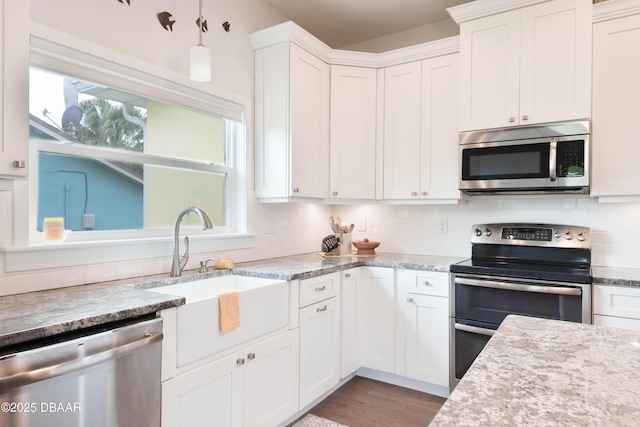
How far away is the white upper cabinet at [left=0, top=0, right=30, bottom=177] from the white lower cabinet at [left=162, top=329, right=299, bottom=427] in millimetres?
984

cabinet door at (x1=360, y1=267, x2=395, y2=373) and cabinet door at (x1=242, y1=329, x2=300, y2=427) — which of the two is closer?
cabinet door at (x1=242, y1=329, x2=300, y2=427)

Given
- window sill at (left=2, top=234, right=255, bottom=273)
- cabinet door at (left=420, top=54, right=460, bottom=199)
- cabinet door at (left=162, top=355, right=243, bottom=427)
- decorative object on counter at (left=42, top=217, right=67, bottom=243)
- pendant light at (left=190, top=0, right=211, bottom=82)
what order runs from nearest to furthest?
cabinet door at (left=162, top=355, right=243, bottom=427), window sill at (left=2, top=234, right=255, bottom=273), decorative object on counter at (left=42, top=217, right=67, bottom=243), pendant light at (left=190, top=0, right=211, bottom=82), cabinet door at (left=420, top=54, right=460, bottom=199)

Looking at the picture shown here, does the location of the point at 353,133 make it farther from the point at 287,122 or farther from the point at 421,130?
the point at 287,122

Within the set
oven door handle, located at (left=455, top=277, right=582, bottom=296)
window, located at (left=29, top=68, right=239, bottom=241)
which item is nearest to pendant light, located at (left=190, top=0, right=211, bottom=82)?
window, located at (left=29, top=68, right=239, bottom=241)

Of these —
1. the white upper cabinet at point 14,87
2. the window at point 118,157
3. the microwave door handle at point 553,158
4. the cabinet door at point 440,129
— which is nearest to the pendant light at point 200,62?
the window at point 118,157

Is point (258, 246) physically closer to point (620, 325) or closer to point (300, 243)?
Result: point (300, 243)

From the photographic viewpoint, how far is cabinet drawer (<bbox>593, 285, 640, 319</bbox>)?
6.88 ft

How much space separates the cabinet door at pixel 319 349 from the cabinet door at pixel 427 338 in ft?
1.67

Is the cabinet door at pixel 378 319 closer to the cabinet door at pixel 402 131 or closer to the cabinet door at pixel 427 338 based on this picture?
the cabinet door at pixel 427 338

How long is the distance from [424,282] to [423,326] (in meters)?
0.30

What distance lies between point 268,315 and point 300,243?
1.35 metres

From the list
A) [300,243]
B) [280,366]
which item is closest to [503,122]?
[300,243]

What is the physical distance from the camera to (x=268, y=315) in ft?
6.78

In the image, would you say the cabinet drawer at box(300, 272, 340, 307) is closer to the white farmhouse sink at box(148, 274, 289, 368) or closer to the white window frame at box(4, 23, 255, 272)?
the white farmhouse sink at box(148, 274, 289, 368)
